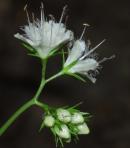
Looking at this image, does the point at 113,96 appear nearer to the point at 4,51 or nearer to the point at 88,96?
the point at 88,96

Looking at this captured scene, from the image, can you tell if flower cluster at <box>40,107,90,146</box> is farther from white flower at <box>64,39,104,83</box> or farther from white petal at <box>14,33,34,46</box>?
white petal at <box>14,33,34,46</box>

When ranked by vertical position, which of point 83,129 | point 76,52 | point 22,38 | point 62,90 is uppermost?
point 22,38

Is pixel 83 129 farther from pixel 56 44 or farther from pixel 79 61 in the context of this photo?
pixel 56 44

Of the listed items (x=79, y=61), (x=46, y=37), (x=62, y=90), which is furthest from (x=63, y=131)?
(x=62, y=90)

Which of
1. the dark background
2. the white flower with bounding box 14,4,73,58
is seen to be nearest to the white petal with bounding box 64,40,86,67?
the white flower with bounding box 14,4,73,58

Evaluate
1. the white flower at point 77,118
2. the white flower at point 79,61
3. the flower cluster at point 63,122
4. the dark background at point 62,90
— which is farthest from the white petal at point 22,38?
the dark background at point 62,90

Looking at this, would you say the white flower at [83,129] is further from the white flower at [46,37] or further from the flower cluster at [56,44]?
the white flower at [46,37]
